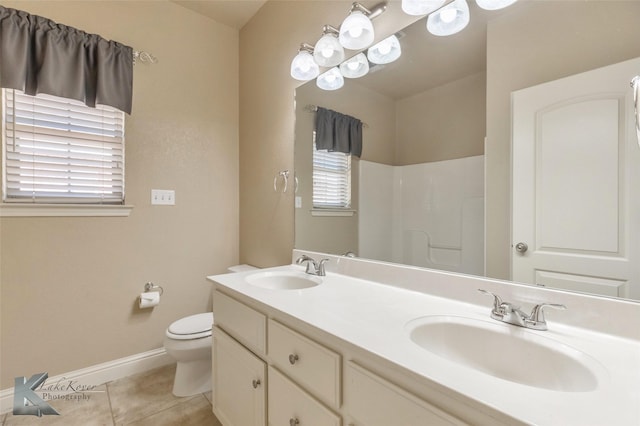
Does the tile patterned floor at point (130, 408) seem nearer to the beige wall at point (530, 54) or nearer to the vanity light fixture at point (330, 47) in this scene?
the beige wall at point (530, 54)

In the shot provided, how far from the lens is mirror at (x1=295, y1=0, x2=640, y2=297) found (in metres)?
0.90

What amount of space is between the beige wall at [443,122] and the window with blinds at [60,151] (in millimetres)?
1844

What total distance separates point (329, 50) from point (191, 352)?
1.86 m

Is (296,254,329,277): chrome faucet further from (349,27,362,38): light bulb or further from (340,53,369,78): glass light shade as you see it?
(349,27,362,38): light bulb

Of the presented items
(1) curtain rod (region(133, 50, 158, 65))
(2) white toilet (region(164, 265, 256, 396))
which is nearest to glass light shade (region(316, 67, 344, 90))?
(1) curtain rod (region(133, 50, 158, 65))

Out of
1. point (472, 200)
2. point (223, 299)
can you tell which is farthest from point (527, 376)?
point (223, 299)

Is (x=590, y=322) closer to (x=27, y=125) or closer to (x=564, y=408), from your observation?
(x=564, y=408)

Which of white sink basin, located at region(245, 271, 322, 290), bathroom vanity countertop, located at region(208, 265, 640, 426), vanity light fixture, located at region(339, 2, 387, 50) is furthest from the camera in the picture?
white sink basin, located at region(245, 271, 322, 290)

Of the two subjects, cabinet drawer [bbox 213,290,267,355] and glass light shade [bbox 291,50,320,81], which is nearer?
cabinet drawer [bbox 213,290,267,355]

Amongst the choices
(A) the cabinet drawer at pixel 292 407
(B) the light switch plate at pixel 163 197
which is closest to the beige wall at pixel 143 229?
(B) the light switch plate at pixel 163 197

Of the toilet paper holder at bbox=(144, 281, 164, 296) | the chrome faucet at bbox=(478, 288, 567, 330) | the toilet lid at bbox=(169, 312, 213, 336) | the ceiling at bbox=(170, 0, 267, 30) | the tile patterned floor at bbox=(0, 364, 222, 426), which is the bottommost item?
the tile patterned floor at bbox=(0, 364, 222, 426)

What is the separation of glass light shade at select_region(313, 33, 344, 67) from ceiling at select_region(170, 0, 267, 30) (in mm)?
978

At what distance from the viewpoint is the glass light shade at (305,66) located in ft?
5.66
